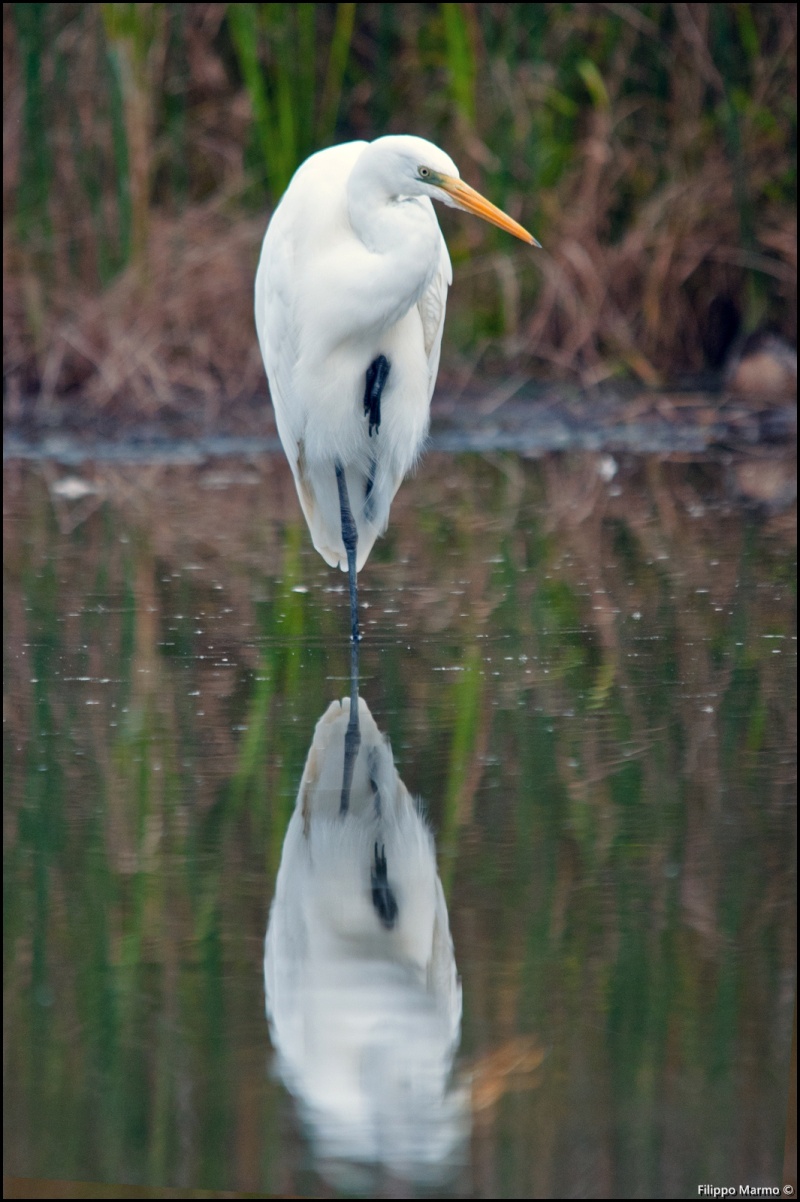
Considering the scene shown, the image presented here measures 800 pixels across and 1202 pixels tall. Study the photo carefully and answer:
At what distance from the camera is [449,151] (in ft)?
25.5

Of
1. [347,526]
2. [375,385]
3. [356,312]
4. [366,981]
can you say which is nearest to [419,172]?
[356,312]

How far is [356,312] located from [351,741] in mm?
1130

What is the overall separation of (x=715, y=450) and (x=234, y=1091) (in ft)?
17.1

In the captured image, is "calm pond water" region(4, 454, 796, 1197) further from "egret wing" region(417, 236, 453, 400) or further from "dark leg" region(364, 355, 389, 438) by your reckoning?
"egret wing" region(417, 236, 453, 400)

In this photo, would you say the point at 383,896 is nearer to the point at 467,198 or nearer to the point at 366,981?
the point at 366,981

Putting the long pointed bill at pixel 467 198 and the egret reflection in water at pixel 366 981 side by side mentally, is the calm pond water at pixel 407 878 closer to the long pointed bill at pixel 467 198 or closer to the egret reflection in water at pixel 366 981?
the egret reflection in water at pixel 366 981

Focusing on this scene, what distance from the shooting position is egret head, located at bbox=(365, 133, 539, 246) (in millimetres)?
3779

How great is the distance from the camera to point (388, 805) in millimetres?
2850

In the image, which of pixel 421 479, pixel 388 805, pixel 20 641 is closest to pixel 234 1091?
pixel 388 805

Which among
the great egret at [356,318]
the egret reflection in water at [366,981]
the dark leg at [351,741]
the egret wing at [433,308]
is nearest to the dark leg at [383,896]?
the egret reflection in water at [366,981]

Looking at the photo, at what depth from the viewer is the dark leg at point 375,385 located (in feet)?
13.6

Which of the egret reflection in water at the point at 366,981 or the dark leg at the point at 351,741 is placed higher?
the dark leg at the point at 351,741

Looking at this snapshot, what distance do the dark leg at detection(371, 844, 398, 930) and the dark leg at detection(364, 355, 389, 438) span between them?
173cm

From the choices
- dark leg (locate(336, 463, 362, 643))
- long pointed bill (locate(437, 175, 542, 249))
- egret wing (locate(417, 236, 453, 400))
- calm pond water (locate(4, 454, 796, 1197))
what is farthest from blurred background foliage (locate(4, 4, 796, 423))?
long pointed bill (locate(437, 175, 542, 249))
